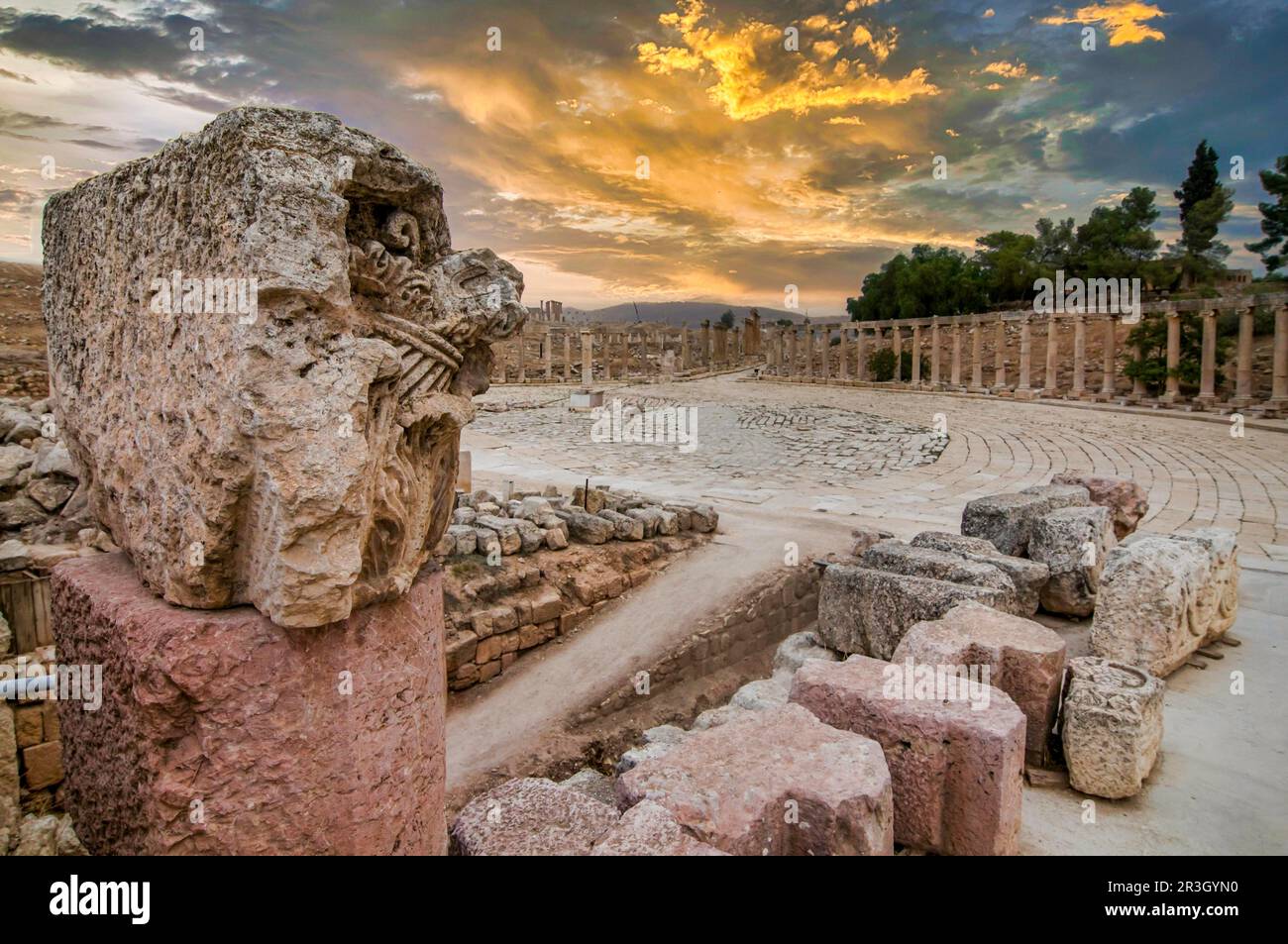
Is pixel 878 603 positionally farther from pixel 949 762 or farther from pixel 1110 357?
pixel 1110 357

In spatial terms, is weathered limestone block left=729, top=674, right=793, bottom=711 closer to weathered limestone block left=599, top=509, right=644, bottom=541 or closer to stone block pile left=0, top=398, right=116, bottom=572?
weathered limestone block left=599, top=509, right=644, bottom=541

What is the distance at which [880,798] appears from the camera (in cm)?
268

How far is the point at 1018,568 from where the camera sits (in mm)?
6039

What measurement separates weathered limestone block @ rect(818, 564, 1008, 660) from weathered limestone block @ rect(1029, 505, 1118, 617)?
1224 millimetres

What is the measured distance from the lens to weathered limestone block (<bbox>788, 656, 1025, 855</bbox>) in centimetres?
302

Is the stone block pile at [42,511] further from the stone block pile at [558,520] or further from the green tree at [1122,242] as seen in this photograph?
the green tree at [1122,242]

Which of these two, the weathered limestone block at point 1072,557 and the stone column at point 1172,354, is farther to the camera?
the stone column at point 1172,354

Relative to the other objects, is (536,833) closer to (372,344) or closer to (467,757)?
(372,344)

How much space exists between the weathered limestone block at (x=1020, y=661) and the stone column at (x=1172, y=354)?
984 inches

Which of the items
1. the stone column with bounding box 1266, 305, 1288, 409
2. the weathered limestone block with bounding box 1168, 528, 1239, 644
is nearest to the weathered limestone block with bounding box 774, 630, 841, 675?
the weathered limestone block with bounding box 1168, 528, 1239, 644

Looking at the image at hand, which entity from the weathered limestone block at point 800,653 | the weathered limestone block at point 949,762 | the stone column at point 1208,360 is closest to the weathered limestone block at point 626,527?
the weathered limestone block at point 800,653

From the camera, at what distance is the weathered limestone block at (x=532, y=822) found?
96.1 inches

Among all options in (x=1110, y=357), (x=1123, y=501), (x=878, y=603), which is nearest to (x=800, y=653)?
(x=878, y=603)

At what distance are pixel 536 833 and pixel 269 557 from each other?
124 cm
